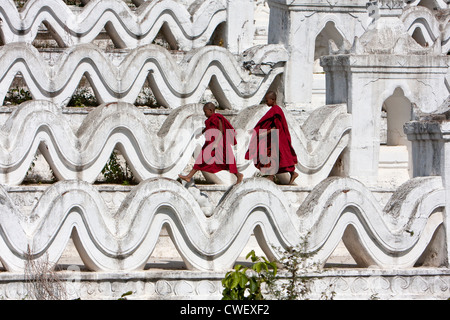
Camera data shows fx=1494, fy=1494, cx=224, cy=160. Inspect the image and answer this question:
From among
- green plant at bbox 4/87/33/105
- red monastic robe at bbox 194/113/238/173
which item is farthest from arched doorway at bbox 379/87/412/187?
green plant at bbox 4/87/33/105

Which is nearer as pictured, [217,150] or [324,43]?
[217,150]

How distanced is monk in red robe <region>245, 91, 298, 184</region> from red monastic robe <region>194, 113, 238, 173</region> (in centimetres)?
51

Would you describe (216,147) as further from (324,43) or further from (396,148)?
(324,43)

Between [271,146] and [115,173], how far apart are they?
1689 mm

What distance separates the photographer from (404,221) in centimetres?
1405

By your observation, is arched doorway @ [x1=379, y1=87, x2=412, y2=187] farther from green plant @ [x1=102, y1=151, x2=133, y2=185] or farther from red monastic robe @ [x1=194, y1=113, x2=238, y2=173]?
green plant @ [x1=102, y1=151, x2=133, y2=185]

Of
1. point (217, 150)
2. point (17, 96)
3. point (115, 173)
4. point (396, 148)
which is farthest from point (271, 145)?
point (17, 96)

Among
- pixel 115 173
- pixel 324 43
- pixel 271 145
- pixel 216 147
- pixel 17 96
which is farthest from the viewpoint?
pixel 324 43

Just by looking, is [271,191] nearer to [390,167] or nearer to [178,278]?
[178,278]

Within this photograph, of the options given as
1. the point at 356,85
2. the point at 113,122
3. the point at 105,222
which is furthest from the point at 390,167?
the point at 105,222

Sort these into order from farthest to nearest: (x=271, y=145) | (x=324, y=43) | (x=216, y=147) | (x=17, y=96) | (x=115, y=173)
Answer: (x=324, y=43)
(x=17, y=96)
(x=115, y=173)
(x=271, y=145)
(x=216, y=147)

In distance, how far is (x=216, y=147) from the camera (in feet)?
49.6

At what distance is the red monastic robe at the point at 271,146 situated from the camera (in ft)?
51.5

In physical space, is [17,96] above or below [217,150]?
above
